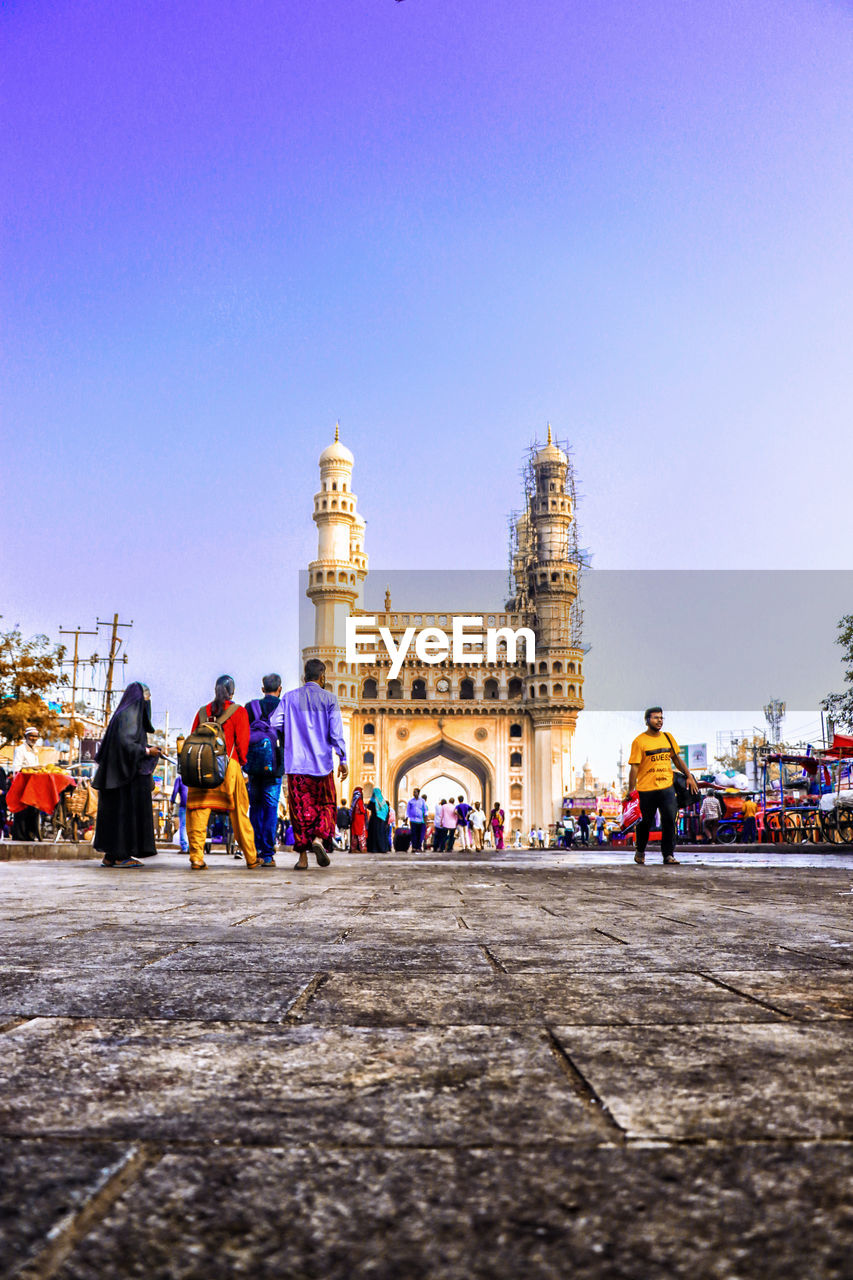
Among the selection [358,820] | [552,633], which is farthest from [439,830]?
[552,633]

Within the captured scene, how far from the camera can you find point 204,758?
23.5 ft

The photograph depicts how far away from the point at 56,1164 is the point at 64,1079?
1.05 feet

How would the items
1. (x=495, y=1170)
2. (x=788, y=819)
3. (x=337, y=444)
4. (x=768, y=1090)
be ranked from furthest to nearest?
(x=337, y=444), (x=788, y=819), (x=768, y=1090), (x=495, y=1170)

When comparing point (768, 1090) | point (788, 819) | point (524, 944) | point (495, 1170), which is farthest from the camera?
point (788, 819)

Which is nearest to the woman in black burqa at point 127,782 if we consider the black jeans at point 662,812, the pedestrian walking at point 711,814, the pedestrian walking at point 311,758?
the pedestrian walking at point 311,758

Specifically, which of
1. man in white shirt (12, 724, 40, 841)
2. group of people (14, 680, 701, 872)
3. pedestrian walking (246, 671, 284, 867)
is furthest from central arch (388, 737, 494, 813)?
group of people (14, 680, 701, 872)

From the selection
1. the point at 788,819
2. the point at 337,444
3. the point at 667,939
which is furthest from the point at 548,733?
the point at 667,939

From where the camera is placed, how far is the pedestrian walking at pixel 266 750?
28.2 ft

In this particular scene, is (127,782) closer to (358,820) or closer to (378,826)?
(378,826)

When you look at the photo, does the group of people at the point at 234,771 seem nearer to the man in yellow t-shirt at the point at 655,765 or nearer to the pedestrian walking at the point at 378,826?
the man in yellow t-shirt at the point at 655,765

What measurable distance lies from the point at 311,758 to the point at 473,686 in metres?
40.4

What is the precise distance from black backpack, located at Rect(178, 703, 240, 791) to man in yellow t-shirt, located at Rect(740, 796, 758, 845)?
12093mm

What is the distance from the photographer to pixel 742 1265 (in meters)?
0.65

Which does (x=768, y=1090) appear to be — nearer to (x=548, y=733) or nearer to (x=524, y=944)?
(x=524, y=944)
